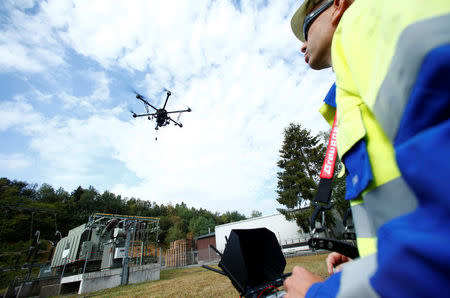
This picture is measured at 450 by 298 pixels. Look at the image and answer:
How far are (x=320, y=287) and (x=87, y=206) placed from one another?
198 ft

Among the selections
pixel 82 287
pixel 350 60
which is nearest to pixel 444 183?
pixel 350 60

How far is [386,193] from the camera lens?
57 centimetres

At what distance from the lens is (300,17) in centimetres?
185

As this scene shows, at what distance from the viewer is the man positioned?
0.29 metres

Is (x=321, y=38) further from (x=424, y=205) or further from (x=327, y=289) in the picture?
(x=327, y=289)

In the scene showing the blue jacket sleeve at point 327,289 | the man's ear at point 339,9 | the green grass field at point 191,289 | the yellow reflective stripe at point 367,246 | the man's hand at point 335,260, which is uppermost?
the man's ear at point 339,9

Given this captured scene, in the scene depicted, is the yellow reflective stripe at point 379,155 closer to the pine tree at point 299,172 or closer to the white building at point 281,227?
the pine tree at point 299,172

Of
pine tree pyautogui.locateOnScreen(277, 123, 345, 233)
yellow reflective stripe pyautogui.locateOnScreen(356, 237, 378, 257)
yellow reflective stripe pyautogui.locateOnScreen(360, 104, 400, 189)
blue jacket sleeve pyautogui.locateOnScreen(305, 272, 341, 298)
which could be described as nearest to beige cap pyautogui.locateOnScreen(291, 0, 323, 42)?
yellow reflective stripe pyautogui.locateOnScreen(360, 104, 400, 189)

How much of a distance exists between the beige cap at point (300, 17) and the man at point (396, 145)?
104 cm

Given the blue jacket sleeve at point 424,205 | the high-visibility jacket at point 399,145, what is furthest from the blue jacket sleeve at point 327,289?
the blue jacket sleeve at point 424,205

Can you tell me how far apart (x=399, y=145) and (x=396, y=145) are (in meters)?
0.04

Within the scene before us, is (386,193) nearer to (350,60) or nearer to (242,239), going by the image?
(350,60)

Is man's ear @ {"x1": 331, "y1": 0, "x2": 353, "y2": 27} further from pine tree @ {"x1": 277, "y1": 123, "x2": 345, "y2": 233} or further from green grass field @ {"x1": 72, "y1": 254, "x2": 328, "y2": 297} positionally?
pine tree @ {"x1": 277, "y1": 123, "x2": 345, "y2": 233}

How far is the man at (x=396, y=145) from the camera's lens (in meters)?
0.29
